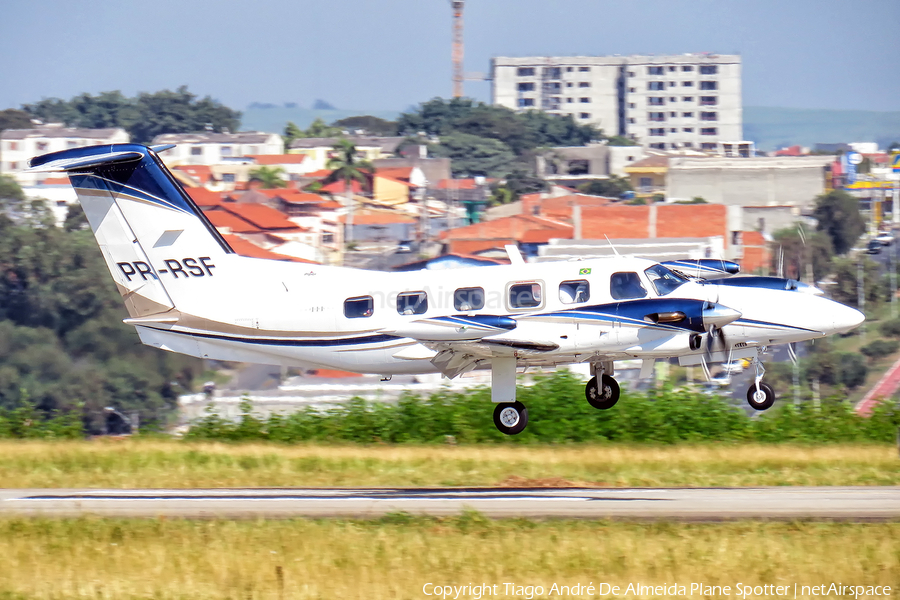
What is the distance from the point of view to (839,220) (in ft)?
246

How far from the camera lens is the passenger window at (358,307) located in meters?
16.6

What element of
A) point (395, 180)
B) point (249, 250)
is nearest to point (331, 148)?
point (395, 180)

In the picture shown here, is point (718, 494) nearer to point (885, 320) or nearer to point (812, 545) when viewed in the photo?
point (812, 545)

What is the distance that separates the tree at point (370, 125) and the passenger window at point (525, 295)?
13861 cm

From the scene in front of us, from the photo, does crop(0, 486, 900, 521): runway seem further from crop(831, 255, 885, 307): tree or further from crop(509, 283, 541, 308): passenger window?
crop(831, 255, 885, 307): tree

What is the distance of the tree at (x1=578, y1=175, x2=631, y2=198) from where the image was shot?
102 m

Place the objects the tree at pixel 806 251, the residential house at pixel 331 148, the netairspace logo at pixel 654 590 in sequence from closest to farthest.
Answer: the netairspace logo at pixel 654 590
the tree at pixel 806 251
the residential house at pixel 331 148

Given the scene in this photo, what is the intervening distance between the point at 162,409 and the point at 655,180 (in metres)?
77.5

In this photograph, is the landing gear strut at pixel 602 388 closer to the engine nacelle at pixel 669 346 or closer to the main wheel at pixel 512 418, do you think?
the engine nacelle at pixel 669 346

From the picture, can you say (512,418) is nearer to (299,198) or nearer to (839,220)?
(299,198)

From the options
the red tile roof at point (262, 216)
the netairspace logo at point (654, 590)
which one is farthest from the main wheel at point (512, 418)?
the red tile roof at point (262, 216)

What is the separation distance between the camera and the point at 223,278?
1761cm

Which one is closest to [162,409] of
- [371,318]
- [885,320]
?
[371,318]

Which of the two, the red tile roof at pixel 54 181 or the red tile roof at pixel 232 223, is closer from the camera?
the red tile roof at pixel 232 223
